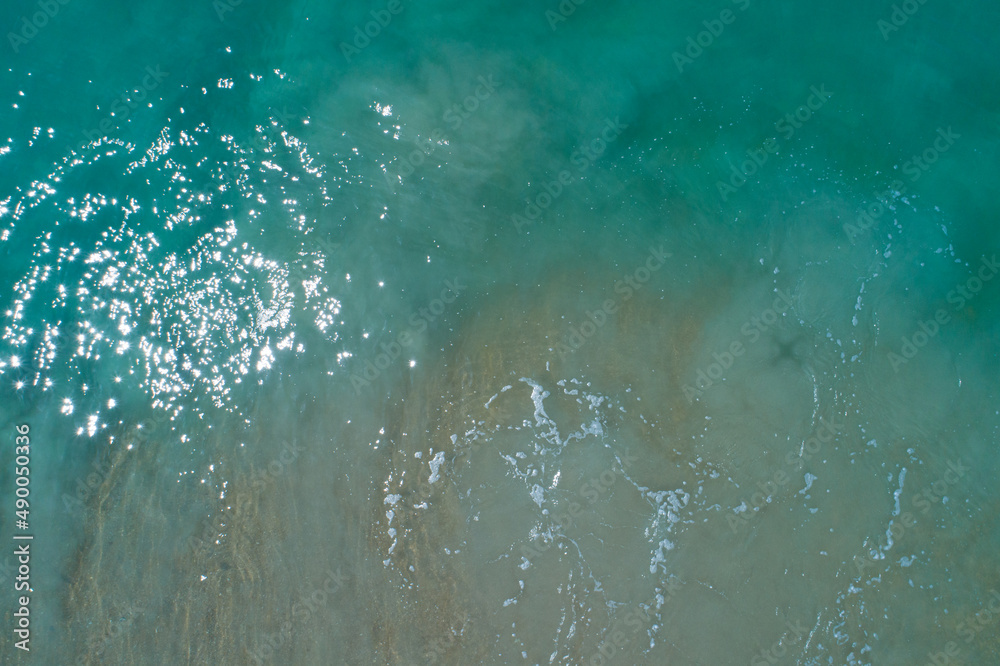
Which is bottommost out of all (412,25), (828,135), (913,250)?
(913,250)

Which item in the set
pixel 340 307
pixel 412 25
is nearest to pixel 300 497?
pixel 340 307

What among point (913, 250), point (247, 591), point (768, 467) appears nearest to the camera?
point (247, 591)

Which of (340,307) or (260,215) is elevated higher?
(260,215)

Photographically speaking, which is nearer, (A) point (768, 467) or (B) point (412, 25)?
(A) point (768, 467)

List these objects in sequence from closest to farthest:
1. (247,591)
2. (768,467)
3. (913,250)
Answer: (247,591) → (768,467) → (913,250)

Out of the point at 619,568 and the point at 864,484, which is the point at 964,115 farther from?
the point at 619,568

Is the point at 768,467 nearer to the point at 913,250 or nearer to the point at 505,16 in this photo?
the point at 913,250
